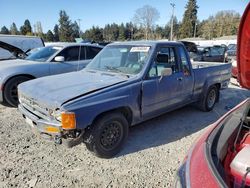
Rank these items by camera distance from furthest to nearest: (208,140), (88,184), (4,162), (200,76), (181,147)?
(200,76) < (181,147) < (4,162) < (88,184) < (208,140)

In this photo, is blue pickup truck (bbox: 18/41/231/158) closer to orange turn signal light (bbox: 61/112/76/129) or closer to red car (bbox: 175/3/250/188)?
orange turn signal light (bbox: 61/112/76/129)

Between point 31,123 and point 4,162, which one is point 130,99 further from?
point 4,162

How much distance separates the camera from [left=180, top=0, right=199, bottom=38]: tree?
71.6 meters

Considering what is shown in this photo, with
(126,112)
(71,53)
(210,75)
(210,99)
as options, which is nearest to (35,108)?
(126,112)

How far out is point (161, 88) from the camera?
407 centimetres

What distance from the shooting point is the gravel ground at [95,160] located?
9.58 feet

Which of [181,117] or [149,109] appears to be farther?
[181,117]

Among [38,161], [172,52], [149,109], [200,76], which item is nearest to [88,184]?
[38,161]

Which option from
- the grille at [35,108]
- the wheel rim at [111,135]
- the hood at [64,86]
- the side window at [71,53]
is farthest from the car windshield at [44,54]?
the wheel rim at [111,135]

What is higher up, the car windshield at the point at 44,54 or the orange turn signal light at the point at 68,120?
the car windshield at the point at 44,54

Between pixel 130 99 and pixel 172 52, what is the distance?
1.71 metres

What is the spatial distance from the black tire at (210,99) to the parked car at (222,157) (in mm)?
3238

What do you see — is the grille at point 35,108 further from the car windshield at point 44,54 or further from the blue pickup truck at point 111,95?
the car windshield at point 44,54

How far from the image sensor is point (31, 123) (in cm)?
339
